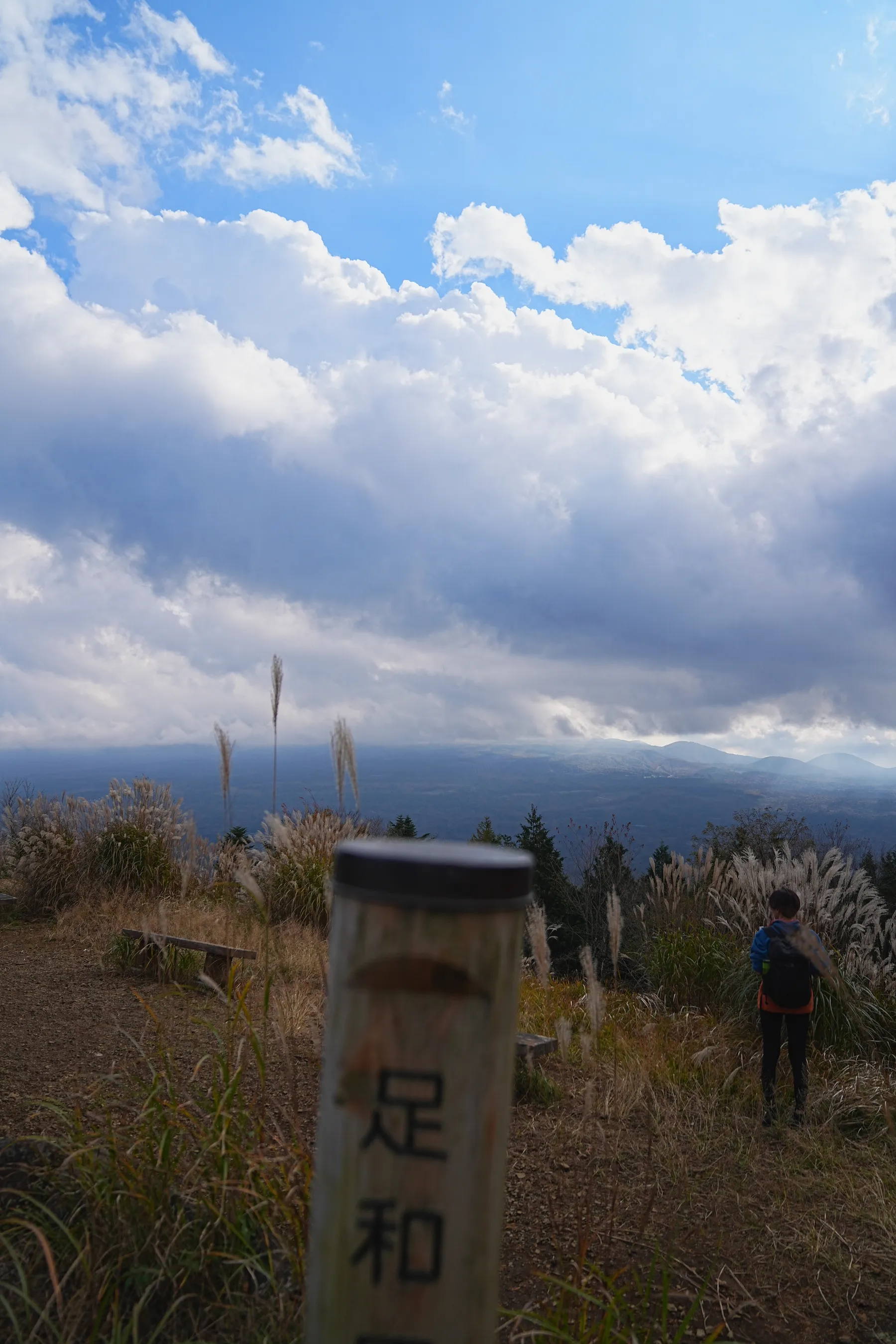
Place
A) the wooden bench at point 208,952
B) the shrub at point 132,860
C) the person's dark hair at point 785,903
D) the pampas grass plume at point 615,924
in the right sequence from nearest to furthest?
the pampas grass plume at point 615,924 < the person's dark hair at point 785,903 < the wooden bench at point 208,952 < the shrub at point 132,860

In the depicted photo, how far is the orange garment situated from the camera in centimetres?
513

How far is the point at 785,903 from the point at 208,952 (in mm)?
3796

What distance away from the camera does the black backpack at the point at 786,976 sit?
5.15 m

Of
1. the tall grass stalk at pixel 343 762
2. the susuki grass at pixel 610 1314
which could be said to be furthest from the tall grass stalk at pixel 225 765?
the susuki grass at pixel 610 1314

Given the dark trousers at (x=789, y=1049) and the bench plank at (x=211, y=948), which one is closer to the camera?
the dark trousers at (x=789, y=1049)

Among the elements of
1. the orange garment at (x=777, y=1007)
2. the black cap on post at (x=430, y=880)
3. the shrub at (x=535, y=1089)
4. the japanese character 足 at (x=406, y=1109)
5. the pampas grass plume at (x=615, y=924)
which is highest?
the black cap on post at (x=430, y=880)

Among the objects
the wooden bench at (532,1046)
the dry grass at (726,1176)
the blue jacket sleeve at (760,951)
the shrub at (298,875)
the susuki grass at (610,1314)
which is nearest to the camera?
the susuki grass at (610,1314)

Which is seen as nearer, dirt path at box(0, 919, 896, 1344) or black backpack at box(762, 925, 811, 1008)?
dirt path at box(0, 919, 896, 1344)

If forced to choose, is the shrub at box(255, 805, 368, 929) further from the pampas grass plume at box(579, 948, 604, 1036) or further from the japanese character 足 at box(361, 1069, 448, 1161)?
the japanese character 足 at box(361, 1069, 448, 1161)

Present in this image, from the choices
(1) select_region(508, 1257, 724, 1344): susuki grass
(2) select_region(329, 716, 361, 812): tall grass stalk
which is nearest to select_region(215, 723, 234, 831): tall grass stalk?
(2) select_region(329, 716, 361, 812): tall grass stalk

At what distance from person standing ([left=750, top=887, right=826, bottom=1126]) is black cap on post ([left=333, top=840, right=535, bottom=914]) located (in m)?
4.32

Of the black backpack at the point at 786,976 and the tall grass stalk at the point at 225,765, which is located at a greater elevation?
the tall grass stalk at the point at 225,765

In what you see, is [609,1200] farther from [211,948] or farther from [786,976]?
[211,948]

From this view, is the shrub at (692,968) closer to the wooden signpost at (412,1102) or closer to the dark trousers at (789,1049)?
the dark trousers at (789,1049)
